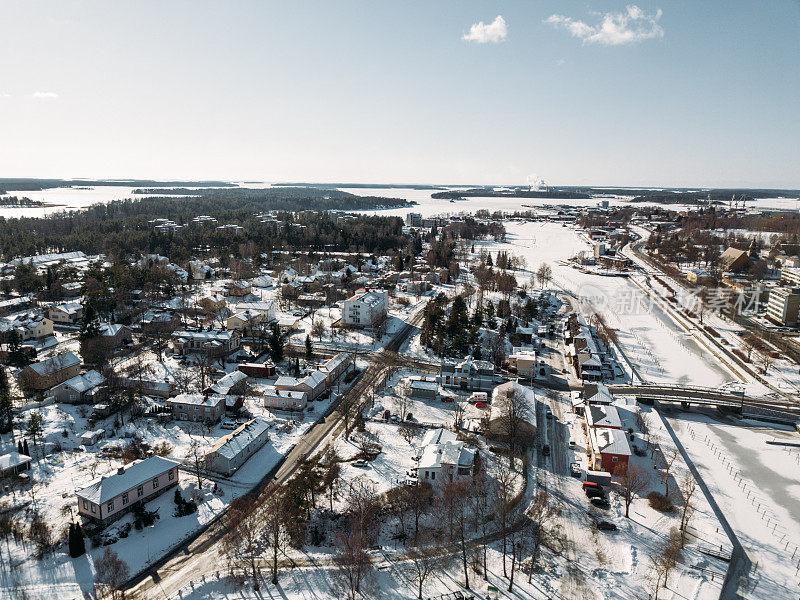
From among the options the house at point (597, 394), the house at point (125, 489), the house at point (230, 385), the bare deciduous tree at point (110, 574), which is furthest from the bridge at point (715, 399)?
the bare deciduous tree at point (110, 574)

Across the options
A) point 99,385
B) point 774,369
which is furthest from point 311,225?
point 774,369

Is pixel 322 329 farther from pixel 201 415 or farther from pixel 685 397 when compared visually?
pixel 685 397

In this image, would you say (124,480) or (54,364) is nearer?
(124,480)

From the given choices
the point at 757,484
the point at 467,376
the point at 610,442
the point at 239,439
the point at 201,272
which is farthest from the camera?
the point at 201,272

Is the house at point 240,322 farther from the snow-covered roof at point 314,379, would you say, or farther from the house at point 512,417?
the house at point 512,417

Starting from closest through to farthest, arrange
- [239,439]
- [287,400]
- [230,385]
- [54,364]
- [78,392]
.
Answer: [239,439]
[78,392]
[287,400]
[230,385]
[54,364]

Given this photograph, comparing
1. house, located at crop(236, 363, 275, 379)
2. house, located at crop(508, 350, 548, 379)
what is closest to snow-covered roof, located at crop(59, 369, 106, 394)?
house, located at crop(236, 363, 275, 379)

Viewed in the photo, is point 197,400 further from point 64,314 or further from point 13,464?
point 64,314

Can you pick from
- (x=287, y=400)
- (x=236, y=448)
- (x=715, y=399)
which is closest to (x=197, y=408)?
(x=287, y=400)
